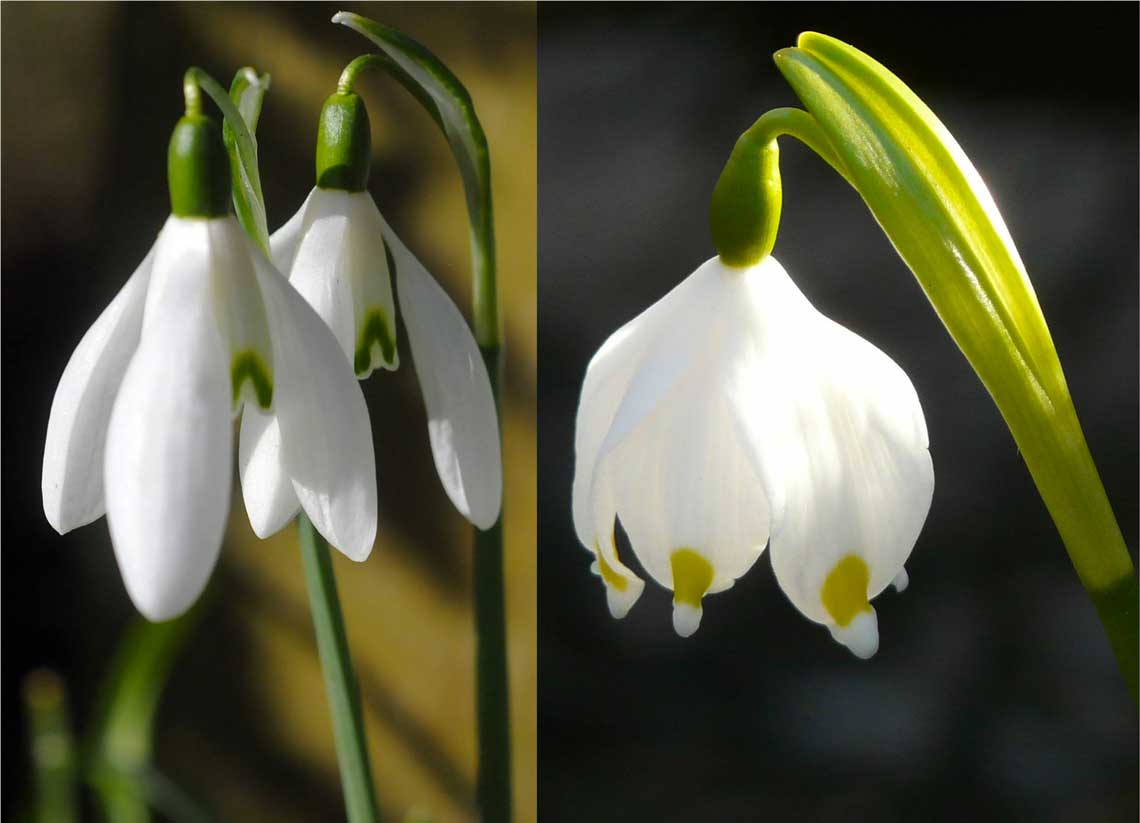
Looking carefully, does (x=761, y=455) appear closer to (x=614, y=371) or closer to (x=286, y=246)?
(x=614, y=371)

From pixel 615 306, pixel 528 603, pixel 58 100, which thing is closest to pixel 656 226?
pixel 615 306

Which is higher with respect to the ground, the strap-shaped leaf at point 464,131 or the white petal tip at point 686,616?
the strap-shaped leaf at point 464,131

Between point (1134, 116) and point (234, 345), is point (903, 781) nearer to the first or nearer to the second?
point (1134, 116)

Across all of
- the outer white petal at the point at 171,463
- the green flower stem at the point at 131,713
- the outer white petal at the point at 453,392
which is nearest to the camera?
the outer white petal at the point at 171,463

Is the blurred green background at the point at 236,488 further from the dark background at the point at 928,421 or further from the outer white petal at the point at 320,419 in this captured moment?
the outer white petal at the point at 320,419

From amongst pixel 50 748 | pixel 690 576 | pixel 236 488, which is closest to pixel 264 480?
pixel 690 576

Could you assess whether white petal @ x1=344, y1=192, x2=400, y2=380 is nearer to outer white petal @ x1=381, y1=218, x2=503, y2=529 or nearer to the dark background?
outer white petal @ x1=381, y1=218, x2=503, y2=529

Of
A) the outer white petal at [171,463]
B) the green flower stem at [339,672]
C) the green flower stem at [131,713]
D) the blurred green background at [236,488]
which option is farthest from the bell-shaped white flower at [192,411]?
the green flower stem at [131,713]
